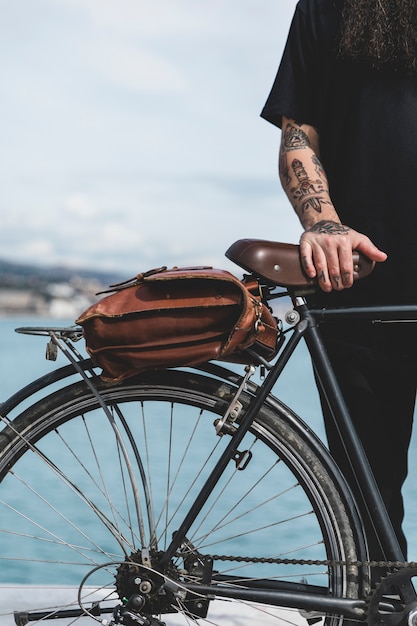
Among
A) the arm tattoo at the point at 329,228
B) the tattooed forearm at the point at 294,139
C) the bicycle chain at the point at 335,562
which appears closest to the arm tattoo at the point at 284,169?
the tattooed forearm at the point at 294,139

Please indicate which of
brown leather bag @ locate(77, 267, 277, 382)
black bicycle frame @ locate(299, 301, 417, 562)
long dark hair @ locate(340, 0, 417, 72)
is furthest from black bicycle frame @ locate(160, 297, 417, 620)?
long dark hair @ locate(340, 0, 417, 72)

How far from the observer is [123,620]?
1.57 metres

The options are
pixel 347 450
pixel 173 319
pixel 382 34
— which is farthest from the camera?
pixel 382 34

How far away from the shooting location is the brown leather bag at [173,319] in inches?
57.6

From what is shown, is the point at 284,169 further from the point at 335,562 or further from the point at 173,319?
the point at 335,562

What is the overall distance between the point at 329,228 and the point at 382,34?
416mm

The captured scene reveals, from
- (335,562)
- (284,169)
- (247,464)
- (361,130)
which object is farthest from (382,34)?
(335,562)

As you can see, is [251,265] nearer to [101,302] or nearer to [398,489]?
[101,302]

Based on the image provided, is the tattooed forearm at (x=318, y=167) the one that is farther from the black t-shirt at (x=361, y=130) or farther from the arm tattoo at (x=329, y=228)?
the arm tattoo at (x=329, y=228)

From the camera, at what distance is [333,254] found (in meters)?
1.55

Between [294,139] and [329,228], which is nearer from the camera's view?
[329,228]

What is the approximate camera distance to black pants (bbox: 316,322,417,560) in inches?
68.6

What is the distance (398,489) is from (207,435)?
5743mm

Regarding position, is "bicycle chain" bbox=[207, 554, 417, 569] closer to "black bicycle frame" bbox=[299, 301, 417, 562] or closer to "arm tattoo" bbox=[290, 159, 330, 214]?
"black bicycle frame" bbox=[299, 301, 417, 562]
